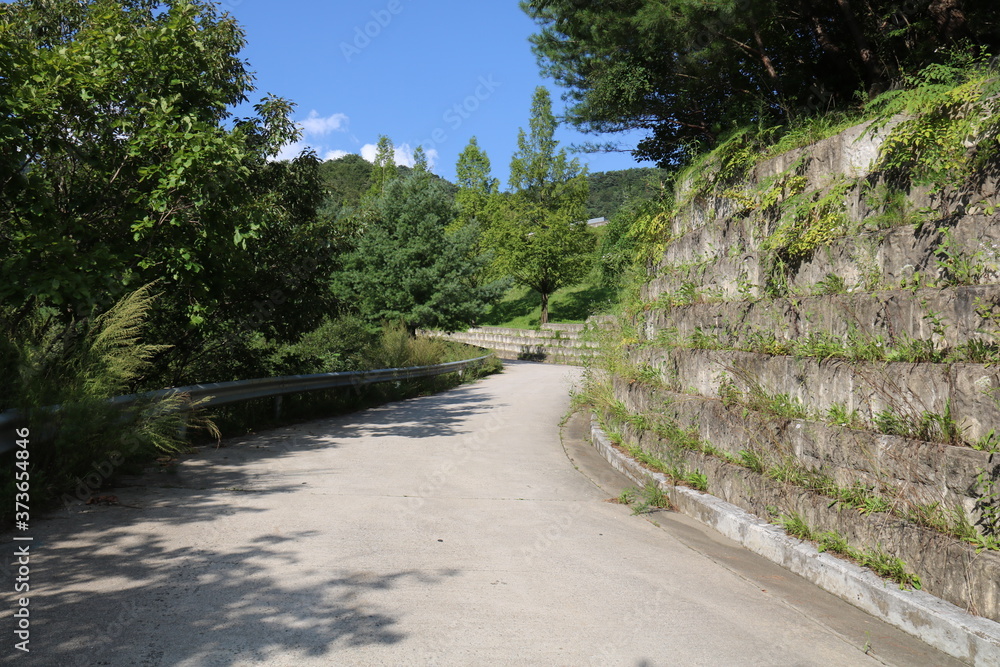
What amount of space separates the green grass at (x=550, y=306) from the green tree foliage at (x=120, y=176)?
1212 inches

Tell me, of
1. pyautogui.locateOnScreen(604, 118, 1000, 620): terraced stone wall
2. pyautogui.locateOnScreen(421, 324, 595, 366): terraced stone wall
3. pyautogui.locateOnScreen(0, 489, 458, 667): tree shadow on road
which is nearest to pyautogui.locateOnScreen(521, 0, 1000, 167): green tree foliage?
pyautogui.locateOnScreen(604, 118, 1000, 620): terraced stone wall

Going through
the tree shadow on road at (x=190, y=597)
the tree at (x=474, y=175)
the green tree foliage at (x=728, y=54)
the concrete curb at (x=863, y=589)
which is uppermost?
the tree at (x=474, y=175)

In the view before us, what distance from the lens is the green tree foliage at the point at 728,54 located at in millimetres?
8211

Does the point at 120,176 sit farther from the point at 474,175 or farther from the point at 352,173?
the point at 352,173

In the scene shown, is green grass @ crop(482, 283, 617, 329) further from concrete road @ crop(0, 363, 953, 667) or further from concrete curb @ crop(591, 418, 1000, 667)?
concrete curb @ crop(591, 418, 1000, 667)

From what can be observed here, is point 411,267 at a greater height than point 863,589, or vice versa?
point 411,267

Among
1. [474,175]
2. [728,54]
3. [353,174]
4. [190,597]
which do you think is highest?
[353,174]

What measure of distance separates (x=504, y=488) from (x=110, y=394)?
13.1 feet

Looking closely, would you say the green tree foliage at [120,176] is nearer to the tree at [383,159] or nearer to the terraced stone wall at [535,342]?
the terraced stone wall at [535,342]

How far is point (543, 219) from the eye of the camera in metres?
40.0

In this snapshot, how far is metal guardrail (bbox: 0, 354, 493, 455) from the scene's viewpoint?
516 cm

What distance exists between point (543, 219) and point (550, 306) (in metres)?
6.87

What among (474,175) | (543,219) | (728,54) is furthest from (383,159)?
(728,54)

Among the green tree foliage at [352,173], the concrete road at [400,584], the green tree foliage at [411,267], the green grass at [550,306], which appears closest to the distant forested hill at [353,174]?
the green tree foliage at [352,173]
